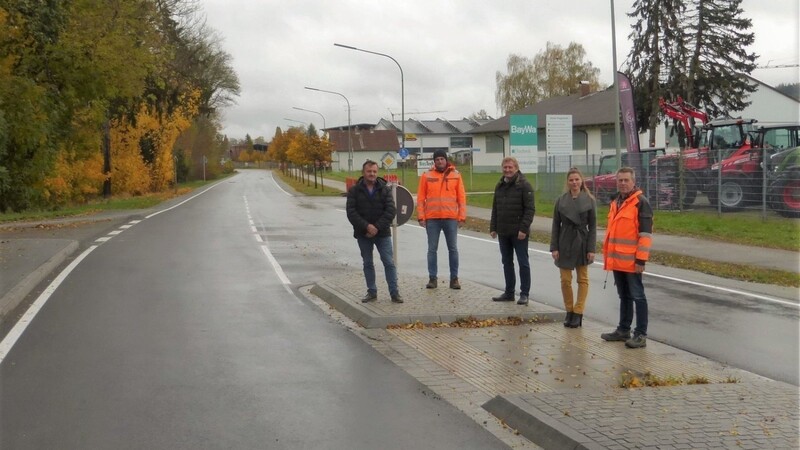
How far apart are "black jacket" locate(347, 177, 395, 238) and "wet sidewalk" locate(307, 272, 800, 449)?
936mm

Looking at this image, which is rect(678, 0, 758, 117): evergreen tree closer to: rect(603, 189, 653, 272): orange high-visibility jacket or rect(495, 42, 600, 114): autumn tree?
rect(495, 42, 600, 114): autumn tree

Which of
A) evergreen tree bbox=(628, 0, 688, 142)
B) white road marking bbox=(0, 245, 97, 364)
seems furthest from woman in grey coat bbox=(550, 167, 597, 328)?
evergreen tree bbox=(628, 0, 688, 142)

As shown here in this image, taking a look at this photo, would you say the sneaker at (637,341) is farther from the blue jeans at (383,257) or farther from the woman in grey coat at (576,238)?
the blue jeans at (383,257)

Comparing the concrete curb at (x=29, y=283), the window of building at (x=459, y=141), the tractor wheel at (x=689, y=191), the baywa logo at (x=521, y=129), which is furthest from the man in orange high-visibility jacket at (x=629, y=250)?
the window of building at (x=459, y=141)

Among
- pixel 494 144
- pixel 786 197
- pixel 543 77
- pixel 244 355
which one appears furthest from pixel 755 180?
pixel 543 77

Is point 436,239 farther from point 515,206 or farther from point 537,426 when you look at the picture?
point 537,426

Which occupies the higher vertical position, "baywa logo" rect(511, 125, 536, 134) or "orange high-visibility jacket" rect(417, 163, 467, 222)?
"baywa logo" rect(511, 125, 536, 134)

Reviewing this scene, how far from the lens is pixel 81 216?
96.8 feet

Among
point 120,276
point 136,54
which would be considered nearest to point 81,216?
point 136,54

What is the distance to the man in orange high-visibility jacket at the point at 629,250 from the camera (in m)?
8.14

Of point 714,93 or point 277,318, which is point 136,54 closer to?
point 277,318

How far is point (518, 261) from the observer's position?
1005cm

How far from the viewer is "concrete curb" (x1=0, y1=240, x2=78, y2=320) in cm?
997

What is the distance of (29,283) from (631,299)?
815 centimetres
